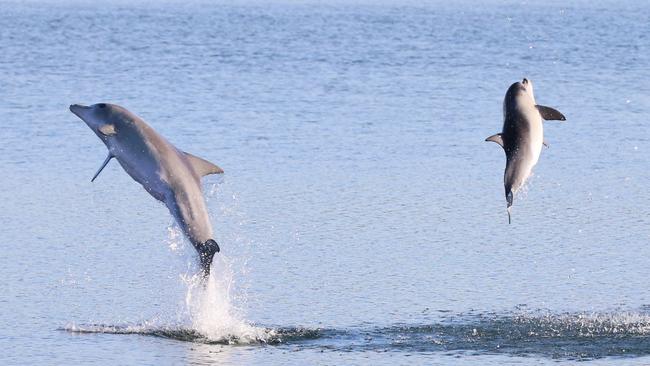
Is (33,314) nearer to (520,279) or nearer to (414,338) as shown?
(414,338)

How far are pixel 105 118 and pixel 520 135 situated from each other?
3.81m

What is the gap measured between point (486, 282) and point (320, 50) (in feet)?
109

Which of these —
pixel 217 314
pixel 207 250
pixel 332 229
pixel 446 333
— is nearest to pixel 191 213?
pixel 207 250

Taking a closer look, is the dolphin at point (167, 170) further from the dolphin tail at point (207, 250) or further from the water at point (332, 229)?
the water at point (332, 229)

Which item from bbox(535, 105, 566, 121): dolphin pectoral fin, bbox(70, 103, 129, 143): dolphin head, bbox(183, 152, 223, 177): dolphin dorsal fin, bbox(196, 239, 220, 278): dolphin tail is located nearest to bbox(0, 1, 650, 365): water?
bbox(183, 152, 223, 177): dolphin dorsal fin

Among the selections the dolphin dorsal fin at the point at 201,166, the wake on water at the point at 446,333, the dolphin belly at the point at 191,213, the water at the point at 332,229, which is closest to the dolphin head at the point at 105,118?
the dolphin dorsal fin at the point at 201,166

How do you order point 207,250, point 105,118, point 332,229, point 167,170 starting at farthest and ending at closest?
1. point 332,229
2. point 105,118
3. point 167,170
4. point 207,250

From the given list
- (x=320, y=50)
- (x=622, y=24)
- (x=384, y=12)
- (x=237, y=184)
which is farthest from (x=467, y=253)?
(x=384, y=12)

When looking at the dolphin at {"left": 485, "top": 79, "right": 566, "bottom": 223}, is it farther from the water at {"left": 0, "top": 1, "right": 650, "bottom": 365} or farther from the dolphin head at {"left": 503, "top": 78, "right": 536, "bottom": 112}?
the water at {"left": 0, "top": 1, "right": 650, "bottom": 365}

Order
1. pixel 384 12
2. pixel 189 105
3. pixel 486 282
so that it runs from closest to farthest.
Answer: pixel 486 282 < pixel 189 105 < pixel 384 12

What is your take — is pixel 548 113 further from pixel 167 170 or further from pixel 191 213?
pixel 167 170

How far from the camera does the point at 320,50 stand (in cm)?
4953

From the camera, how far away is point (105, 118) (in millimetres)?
14258

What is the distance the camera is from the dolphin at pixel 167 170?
13594mm
